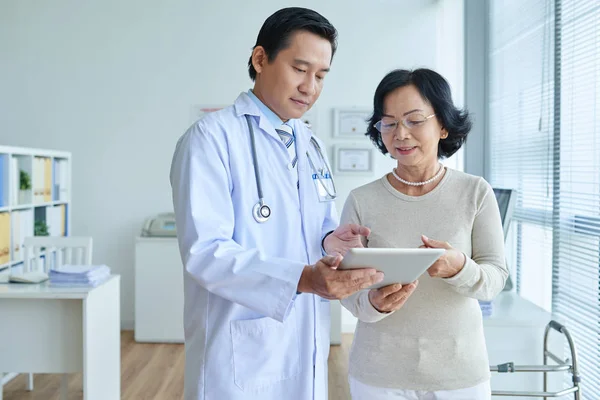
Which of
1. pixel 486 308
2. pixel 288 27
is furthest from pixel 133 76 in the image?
pixel 288 27

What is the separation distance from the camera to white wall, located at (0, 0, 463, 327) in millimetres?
5289

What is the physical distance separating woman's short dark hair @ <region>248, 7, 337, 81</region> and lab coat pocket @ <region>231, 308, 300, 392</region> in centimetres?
71

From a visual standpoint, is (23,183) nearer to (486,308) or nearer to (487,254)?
(486,308)

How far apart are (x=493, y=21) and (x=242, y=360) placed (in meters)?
3.25

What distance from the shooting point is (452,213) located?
162cm

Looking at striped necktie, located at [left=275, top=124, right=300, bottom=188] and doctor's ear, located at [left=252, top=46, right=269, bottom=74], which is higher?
doctor's ear, located at [left=252, top=46, right=269, bottom=74]

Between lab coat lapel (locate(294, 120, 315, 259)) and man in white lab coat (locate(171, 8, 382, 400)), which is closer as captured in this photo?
man in white lab coat (locate(171, 8, 382, 400))

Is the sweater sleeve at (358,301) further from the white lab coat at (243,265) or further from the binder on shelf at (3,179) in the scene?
the binder on shelf at (3,179)

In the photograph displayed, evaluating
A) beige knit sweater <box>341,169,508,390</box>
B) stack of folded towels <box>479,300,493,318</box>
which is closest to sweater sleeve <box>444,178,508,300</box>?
beige knit sweater <box>341,169,508,390</box>

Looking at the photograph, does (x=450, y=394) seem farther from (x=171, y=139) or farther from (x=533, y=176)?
(x=171, y=139)

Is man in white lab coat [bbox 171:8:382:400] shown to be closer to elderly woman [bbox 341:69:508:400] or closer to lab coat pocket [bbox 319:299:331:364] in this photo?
lab coat pocket [bbox 319:299:331:364]

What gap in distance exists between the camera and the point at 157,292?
4.94 meters

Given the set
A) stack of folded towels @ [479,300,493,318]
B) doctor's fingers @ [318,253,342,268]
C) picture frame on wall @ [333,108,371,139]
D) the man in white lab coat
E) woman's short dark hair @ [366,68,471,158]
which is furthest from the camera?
picture frame on wall @ [333,108,371,139]

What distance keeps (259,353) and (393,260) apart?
487 mm
